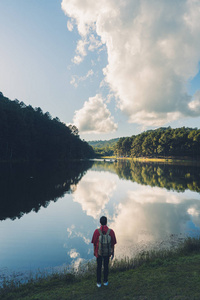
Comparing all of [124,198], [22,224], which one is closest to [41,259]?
[22,224]

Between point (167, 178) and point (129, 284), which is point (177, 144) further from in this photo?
point (129, 284)

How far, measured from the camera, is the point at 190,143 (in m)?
145

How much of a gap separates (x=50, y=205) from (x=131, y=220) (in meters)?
10.2

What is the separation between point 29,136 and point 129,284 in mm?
93616

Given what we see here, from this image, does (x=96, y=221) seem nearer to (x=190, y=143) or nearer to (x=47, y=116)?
(x=47, y=116)

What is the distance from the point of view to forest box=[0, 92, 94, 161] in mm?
77812

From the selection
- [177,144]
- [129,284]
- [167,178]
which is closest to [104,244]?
[129,284]

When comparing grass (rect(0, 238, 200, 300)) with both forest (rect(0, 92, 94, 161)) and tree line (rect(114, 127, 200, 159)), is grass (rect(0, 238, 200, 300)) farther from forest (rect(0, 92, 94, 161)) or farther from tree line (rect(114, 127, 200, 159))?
tree line (rect(114, 127, 200, 159))

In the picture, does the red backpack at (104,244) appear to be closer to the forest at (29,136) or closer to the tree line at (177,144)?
the forest at (29,136)

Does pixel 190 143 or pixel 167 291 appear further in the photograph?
pixel 190 143

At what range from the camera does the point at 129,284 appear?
23.5 feet

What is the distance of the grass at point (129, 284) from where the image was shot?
21.4ft

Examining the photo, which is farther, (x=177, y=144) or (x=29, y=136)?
(x=177, y=144)

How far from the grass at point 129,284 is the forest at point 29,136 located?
75784mm
